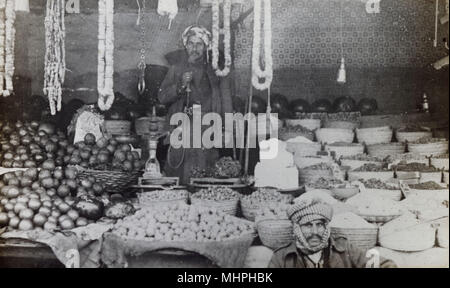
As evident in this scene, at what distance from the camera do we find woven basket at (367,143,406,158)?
527 centimetres

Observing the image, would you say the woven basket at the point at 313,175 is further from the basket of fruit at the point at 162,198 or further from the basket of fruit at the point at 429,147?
the basket of fruit at the point at 162,198

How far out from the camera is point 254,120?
532cm

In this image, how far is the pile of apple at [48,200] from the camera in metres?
4.00

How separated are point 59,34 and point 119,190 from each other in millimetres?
1666

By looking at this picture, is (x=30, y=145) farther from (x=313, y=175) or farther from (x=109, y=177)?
(x=313, y=175)

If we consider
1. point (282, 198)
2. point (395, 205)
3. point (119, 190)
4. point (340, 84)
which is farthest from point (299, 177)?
point (340, 84)

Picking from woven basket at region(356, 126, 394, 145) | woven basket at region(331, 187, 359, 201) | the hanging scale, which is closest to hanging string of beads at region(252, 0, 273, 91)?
woven basket at region(331, 187, 359, 201)

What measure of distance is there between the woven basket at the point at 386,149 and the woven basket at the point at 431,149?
20cm

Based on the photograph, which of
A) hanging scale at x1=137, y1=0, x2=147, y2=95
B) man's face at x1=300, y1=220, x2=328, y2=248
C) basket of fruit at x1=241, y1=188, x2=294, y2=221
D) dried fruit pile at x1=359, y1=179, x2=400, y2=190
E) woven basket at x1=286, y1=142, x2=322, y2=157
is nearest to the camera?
man's face at x1=300, y1=220, x2=328, y2=248

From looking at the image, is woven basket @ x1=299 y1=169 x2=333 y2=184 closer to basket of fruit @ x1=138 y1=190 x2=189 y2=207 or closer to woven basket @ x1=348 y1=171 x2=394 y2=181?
woven basket @ x1=348 y1=171 x2=394 y2=181

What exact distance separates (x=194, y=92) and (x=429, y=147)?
257 cm

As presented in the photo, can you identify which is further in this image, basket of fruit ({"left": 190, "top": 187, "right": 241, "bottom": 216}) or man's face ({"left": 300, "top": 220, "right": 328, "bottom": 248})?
basket of fruit ({"left": 190, "top": 187, "right": 241, "bottom": 216})

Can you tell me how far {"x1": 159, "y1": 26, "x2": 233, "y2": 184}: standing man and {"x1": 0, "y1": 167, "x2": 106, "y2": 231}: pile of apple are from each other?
0.94 m
